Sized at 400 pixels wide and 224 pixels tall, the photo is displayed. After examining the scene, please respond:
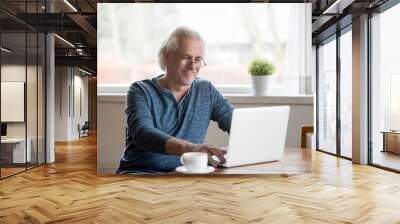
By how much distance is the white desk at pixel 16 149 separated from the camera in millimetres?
5803

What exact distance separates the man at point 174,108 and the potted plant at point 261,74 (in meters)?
0.32

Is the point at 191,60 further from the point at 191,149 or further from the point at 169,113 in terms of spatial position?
the point at 191,149

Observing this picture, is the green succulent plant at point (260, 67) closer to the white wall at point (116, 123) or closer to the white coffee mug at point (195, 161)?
the white wall at point (116, 123)

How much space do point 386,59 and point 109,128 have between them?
14.6ft

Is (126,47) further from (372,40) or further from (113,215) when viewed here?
(372,40)

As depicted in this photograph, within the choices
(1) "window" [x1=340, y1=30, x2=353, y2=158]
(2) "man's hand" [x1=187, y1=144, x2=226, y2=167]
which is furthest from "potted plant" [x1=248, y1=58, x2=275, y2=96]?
(1) "window" [x1=340, y1=30, x2=353, y2=158]

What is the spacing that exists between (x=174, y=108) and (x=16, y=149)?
132 inches

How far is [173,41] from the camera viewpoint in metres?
4.02

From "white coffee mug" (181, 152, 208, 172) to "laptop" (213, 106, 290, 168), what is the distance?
0.47 feet

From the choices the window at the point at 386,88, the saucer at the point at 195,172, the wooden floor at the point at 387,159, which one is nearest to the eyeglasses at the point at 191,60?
the saucer at the point at 195,172

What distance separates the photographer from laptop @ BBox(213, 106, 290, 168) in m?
3.42

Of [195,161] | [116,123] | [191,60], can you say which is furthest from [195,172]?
[116,123]

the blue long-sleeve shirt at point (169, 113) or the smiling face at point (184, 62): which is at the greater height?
the smiling face at point (184, 62)

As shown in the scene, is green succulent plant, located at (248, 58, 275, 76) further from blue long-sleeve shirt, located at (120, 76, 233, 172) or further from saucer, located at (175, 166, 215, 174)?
saucer, located at (175, 166, 215, 174)
